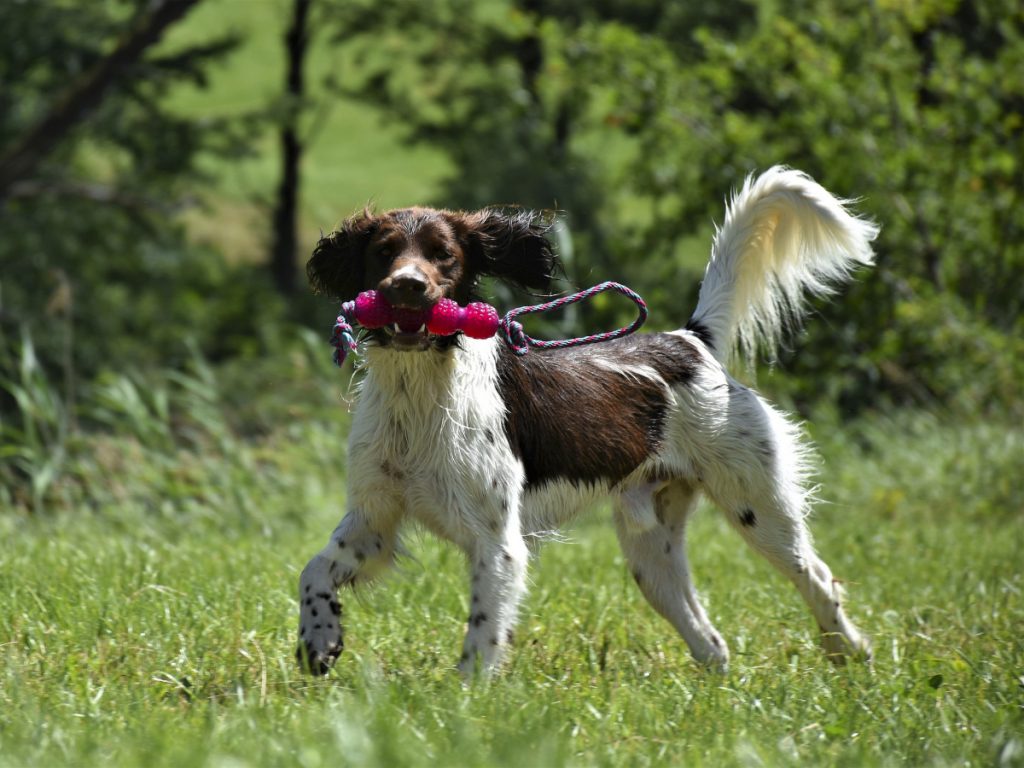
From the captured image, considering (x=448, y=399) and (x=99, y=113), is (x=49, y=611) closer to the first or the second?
(x=448, y=399)

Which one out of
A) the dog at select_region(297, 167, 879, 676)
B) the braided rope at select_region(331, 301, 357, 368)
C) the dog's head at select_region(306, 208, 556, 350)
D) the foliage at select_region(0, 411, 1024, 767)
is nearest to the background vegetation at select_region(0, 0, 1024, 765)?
the foliage at select_region(0, 411, 1024, 767)

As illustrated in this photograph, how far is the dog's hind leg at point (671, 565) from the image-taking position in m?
4.96

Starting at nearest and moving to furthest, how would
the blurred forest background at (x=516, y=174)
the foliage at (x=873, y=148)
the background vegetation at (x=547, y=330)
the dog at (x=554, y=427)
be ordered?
the background vegetation at (x=547, y=330)
the dog at (x=554, y=427)
the blurred forest background at (x=516, y=174)
the foliage at (x=873, y=148)

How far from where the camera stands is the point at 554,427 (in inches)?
Result: 188

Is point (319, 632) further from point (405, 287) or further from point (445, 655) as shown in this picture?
point (405, 287)

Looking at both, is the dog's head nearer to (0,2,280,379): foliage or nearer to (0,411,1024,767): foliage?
(0,411,1024,767): foliage

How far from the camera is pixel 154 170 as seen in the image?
1902 cm

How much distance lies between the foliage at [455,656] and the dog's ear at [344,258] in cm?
90

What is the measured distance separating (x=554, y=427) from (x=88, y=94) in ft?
34.0

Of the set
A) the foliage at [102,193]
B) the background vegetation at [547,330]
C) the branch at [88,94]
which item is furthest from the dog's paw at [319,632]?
the foliage at [102,193]

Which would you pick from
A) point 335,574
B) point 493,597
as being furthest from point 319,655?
point 493,597

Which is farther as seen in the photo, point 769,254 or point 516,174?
point 516,174

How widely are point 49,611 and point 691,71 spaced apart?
808 cm

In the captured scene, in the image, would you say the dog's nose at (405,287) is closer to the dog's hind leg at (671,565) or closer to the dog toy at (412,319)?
the dog toy at (412,319)
